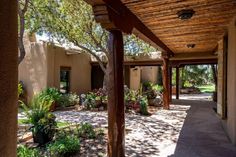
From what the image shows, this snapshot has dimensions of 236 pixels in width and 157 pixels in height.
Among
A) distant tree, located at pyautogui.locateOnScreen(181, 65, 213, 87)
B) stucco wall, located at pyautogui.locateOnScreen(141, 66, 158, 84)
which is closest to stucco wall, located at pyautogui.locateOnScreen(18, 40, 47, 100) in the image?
stucco wall, located at pyautogui.locateOnScreen(141, 66, 158, 84)

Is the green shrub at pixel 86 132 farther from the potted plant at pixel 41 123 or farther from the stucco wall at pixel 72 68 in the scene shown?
the stucco wall at pixel 72 68

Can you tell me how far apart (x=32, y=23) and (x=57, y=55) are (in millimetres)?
3450

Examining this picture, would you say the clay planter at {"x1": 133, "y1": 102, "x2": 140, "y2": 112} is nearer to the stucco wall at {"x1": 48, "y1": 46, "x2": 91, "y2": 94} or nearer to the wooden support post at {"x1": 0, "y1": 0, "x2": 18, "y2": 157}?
the stucco wall at {"x1": 48, "y1": 46, "x2": 91, "y2": 94}

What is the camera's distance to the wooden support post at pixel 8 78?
960mm

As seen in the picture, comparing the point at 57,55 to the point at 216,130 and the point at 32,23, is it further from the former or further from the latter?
the point at 216,130

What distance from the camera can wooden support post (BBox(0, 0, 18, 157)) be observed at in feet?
3.15

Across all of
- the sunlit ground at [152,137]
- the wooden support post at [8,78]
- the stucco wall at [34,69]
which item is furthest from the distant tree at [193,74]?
the wooden support post at [8,78]

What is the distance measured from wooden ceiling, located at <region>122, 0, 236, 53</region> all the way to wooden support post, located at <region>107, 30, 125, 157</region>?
0.77 m

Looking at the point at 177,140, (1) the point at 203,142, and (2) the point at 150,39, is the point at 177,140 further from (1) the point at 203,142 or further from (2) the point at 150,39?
(2) the point at 150,39

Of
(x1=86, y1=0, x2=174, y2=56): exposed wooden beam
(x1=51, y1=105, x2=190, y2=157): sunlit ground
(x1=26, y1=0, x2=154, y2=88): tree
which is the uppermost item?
(x1=26, y1=0, x2=154, y2=88): tree

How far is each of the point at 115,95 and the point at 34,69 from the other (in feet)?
36.3

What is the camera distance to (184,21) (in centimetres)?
539

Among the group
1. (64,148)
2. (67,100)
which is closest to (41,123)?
(64,148)

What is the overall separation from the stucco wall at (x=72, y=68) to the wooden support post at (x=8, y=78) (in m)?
12.9
